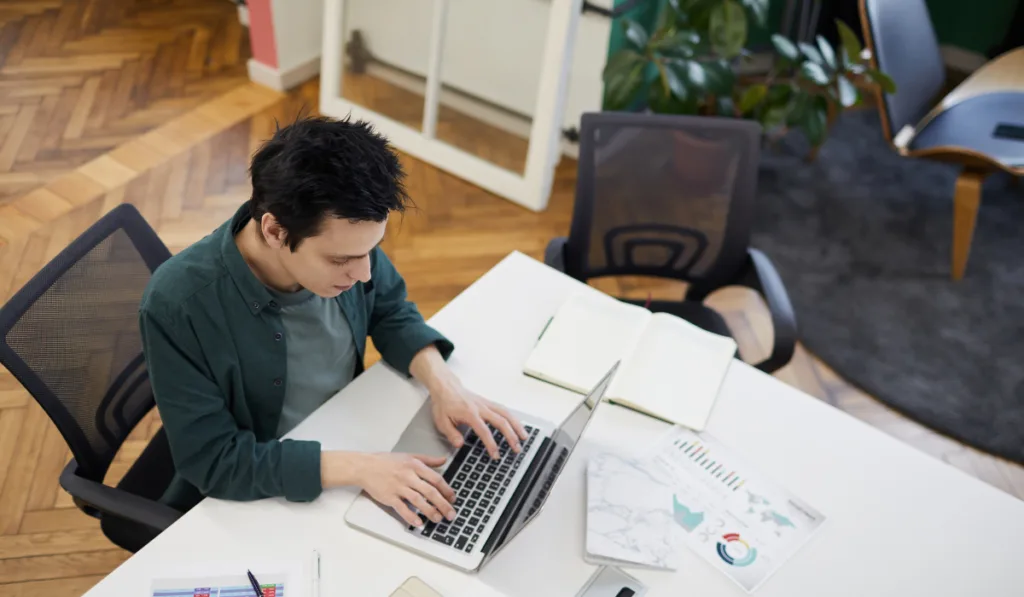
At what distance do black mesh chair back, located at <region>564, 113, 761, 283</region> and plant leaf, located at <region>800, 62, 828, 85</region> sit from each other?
111cm

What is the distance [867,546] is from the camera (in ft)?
5.12

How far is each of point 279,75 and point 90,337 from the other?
258 cm

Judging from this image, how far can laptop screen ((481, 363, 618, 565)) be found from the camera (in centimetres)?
148

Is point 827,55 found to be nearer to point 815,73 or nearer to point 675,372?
point 815,73

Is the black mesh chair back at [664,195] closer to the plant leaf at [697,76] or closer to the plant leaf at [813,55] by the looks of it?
the plant leaf at [697,76]

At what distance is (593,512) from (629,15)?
2.50m

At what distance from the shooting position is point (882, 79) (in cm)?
300

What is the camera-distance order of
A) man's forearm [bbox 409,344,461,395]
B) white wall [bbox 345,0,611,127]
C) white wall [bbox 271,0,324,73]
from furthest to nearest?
white wall [bbox 271,0,324,73] → white wall [bbox 345,0,611,127] → man's forearm [bbox 409,344,461,395]

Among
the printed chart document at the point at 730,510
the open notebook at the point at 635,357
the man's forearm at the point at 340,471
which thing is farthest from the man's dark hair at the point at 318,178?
the printed chart document at the point at 730,510

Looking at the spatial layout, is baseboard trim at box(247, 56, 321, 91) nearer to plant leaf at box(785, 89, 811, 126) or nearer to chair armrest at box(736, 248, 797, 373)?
plant leaf at box(785, 89, 811, 126)

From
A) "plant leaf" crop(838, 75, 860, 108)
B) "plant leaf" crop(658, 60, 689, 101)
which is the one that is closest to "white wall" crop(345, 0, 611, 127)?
"plant leaf" crop(658, 60, 689, 101)

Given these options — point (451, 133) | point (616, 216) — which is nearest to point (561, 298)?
point (616, 216)

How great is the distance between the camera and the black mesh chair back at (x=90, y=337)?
157cm

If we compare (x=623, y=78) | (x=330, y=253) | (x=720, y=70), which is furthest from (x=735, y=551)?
(x=720, y=70)
